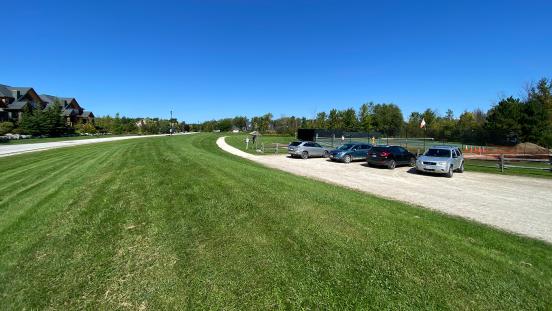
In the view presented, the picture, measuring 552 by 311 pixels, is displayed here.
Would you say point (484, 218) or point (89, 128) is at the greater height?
point (89, 128)

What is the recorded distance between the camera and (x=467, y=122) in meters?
67.1

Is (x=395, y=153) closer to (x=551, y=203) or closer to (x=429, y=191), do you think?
(x=429, y=191)

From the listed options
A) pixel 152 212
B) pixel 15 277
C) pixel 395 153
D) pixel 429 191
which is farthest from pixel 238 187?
pixel 395 153

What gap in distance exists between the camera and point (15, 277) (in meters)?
3.98

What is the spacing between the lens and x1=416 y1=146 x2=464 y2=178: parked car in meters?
16.1

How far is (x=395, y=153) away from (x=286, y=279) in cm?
1806

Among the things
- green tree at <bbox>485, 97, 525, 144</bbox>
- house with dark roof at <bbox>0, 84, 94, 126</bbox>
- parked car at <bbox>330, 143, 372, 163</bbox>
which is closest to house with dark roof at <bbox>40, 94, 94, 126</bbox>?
house with dark roof at <bbox>0, 84, 94, 126</bbox>

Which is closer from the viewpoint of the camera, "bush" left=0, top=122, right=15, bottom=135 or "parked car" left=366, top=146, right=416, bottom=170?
"parked car" left=366, top=146, right=416, bottom=170

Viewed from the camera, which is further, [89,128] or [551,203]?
[89,128]

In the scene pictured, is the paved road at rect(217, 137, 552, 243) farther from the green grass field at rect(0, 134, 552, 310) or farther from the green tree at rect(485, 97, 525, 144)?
the green tree at rect(485, 97, 525, 144)

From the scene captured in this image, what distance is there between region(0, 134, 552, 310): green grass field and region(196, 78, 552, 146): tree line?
155 ft

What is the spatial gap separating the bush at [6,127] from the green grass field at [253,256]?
55588 millimetres

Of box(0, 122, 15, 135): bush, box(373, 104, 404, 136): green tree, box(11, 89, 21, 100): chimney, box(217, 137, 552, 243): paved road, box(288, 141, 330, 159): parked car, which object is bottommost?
box(217, 137, 552, 243): paved road

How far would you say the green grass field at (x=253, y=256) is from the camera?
3596mm
